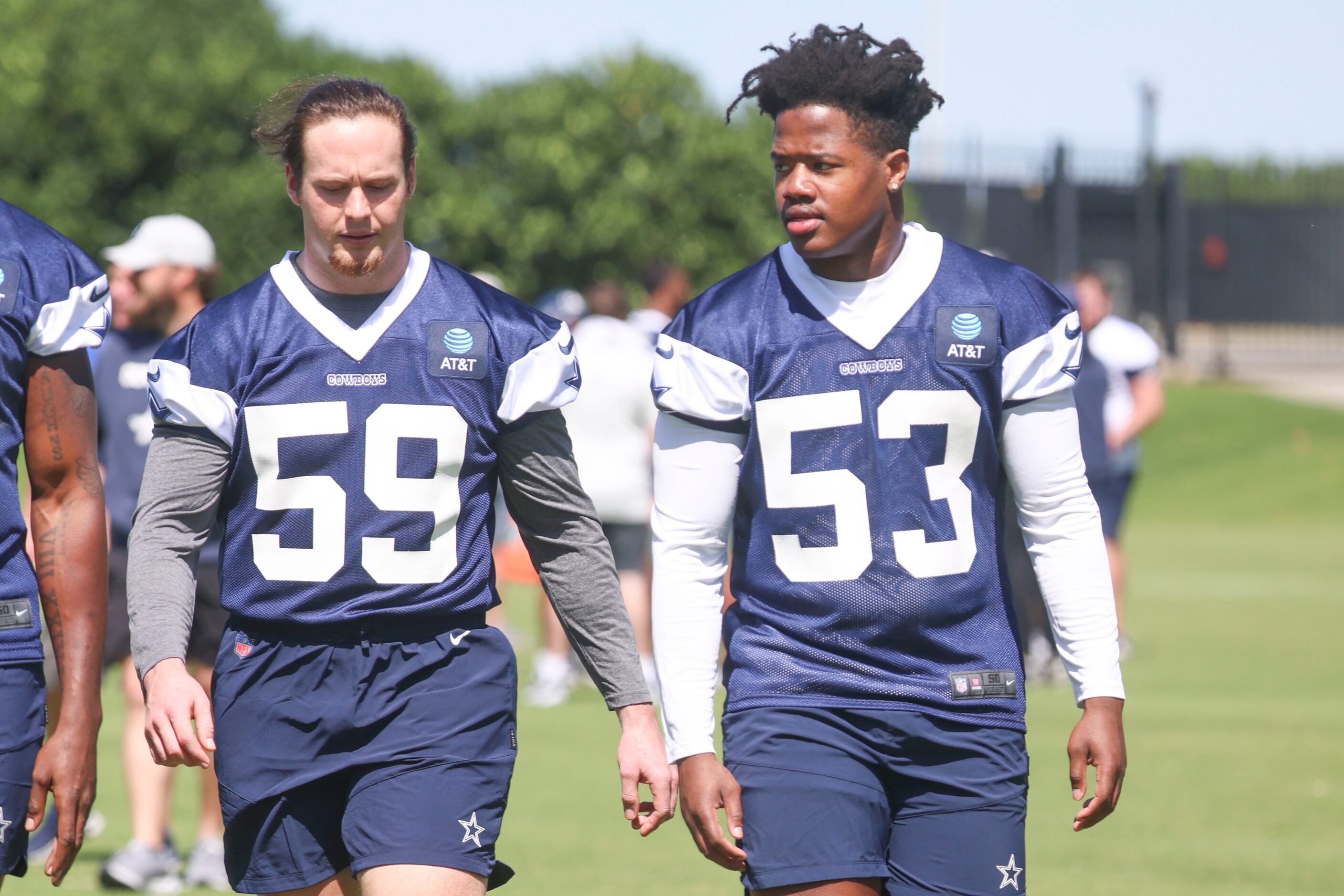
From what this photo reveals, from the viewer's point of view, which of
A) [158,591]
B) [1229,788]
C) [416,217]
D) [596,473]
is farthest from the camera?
[416,217]

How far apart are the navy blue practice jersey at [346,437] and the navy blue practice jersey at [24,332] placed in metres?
0.19

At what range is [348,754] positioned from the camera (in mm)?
3896

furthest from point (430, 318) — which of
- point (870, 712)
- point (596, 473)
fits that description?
point (596, 473)

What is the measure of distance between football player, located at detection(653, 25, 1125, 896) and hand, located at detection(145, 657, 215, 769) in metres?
0.95

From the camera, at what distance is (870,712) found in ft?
12.8

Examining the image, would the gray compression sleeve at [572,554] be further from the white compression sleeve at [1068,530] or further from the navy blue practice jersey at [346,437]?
the white compression sleeve at [1068,530]

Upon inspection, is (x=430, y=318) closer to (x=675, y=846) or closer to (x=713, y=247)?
(x=675, y=846)

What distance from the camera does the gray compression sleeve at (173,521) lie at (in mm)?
3895

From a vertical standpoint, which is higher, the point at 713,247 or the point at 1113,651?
the point at 713,247

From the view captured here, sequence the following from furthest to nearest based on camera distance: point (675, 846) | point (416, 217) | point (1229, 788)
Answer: point (416, 217) < point (1229, 788) < point (675, 846)

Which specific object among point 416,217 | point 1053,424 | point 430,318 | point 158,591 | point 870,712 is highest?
point 416,217

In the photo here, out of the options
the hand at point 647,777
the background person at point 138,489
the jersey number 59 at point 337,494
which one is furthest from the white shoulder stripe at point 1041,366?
the background person at point 138,489

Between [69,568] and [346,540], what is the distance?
2.04ft

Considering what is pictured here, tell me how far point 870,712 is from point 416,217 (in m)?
31.6
